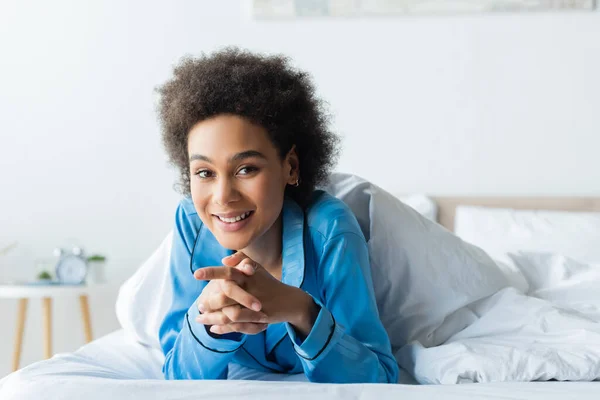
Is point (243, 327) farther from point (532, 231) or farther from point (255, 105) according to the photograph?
point (532, 231)

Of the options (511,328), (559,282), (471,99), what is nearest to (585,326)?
(511,328)

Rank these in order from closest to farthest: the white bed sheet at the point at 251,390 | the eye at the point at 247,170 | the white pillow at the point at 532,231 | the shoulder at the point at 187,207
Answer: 1. the white bed sheet at the point at 251,390
2. the eye at the point at 247,170
3. the shoulder at the point at 187,207
4. the white pillow at the point at 532,231

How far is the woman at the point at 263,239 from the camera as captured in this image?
108 cm

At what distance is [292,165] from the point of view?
1.34 metres

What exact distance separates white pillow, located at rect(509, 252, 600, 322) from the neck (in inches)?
29.0

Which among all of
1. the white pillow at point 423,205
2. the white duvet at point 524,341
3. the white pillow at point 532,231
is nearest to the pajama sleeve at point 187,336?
the white duvet at point 524,341

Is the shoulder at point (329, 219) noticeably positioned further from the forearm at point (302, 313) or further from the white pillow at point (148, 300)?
the white pillow at point (148, 300)

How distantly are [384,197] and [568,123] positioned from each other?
61.9 inches

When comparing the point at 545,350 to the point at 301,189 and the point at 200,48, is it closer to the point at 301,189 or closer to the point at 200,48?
the point at 301,189

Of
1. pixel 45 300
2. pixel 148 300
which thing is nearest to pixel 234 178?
pixel 148 300

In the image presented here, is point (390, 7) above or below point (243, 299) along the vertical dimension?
above

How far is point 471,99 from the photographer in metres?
2.89

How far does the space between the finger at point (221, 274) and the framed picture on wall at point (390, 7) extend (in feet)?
7.02

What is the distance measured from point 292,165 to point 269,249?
0.56 feet
